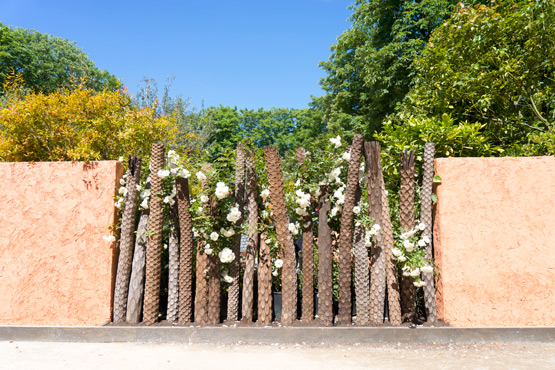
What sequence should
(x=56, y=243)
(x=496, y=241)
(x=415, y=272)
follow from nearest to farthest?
1. (x=415, y=272)
2. (x=496, y=241)
3. (x=56, y=243)

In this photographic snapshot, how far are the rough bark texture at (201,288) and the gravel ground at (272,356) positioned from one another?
1.31ft

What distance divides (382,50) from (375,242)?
1136 centimetres

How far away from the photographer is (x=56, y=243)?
468cm

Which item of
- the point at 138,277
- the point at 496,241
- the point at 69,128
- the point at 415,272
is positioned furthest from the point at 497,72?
the point at 69,128

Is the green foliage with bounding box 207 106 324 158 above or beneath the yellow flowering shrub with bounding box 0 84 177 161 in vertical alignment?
above

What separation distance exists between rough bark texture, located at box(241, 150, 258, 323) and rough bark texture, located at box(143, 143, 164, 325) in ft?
3.56

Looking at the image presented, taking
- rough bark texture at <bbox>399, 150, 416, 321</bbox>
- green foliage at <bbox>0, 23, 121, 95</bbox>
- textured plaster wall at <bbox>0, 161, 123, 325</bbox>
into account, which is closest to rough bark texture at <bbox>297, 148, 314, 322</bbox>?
rough bark texture at <bbox>399, 150, 416, 321</bbox>

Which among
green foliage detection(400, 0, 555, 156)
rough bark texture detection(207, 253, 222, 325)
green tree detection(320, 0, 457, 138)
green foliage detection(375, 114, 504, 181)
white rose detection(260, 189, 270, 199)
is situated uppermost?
green tree detection(320, 0, 457, 138)

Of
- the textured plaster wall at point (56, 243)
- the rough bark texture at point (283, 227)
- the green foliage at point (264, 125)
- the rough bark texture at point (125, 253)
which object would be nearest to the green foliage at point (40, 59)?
the green foliage at point (264, 125)

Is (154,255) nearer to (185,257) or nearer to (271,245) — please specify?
(185,257)

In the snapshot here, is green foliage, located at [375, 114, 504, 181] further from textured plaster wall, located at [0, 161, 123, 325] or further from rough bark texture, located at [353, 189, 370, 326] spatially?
textured plaster wall, located at [0, 161, 123, 325]

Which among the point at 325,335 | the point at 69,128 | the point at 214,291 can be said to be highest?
the point at 69,128

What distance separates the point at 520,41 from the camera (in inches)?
245

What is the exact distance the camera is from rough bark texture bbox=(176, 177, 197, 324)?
14.8 feet
